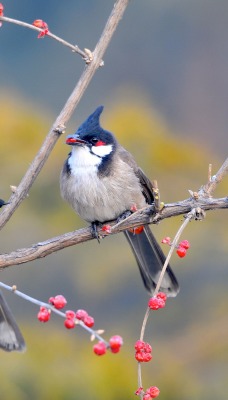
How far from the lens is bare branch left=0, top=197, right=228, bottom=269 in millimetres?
1738

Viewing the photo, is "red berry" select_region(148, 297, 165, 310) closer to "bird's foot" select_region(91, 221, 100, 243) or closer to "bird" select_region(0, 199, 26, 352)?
"bird's foot" select_region(91, 221, 100, 243)

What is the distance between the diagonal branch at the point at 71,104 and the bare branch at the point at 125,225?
10 centimetres

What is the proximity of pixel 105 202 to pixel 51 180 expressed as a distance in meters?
1.24

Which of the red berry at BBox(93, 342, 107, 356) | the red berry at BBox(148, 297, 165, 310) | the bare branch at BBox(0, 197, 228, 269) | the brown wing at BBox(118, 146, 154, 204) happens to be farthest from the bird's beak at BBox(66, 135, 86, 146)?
the red berry at BBox(93, 342, 107, 356)

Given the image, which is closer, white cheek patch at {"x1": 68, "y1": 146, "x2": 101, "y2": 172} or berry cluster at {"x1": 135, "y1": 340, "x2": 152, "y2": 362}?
berry cluster at {"x1": 135, "y1": 340, "x2": 152, "y2": 362}

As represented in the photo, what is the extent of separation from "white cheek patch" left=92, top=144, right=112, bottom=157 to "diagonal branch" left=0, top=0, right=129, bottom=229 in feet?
2.17

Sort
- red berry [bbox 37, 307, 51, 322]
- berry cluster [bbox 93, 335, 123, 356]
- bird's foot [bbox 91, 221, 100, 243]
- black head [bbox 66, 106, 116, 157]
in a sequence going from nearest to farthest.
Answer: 1. berry cluster [bbox 93, 335, 123, 356]
2. red berry [bbox 37, 307, 51, 322]
3. bird's foot [bbox 91, 221, 100, 243]
4. black head [bbox 66, 106, 116, 157]

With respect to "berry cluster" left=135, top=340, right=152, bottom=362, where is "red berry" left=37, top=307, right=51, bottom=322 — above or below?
below

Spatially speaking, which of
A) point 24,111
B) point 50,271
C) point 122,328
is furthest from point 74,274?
point 24,111

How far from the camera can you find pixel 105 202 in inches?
94.3

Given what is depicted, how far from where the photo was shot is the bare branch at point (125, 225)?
5.70ft

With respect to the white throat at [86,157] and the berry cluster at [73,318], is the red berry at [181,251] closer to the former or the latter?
the berry cluster at [73,318]

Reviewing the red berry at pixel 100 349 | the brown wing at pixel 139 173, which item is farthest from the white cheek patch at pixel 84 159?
the red berry at pixel 100 349

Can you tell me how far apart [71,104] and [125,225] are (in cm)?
34
